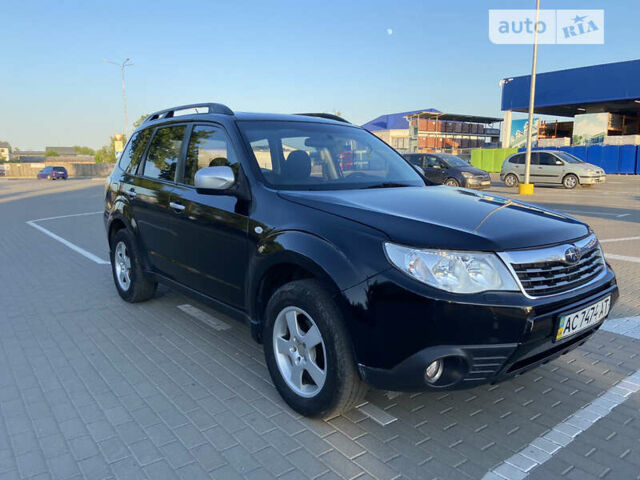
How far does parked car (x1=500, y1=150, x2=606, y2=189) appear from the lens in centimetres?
1967

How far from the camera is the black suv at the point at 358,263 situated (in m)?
2.24

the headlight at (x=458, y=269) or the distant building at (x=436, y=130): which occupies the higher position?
the distant building at (x=436, y=130)

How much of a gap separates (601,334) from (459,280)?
2615 millimetres

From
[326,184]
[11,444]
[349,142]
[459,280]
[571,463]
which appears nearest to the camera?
[459,280]

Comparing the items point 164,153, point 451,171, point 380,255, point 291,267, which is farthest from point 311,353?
point 451,171

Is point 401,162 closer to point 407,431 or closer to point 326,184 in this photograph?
point 326,184

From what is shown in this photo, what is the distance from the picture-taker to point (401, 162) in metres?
4.06

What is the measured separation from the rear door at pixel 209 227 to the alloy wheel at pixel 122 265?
1.19 metres

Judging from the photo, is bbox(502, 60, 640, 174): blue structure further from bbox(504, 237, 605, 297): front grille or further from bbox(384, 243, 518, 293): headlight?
bbox(384, 243, 518, 293): headlight

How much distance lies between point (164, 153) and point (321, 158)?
4.98 feet

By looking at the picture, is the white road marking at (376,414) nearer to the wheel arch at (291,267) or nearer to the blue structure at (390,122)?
the wheel arch at (291,267)

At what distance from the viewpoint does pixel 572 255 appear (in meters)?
2.54

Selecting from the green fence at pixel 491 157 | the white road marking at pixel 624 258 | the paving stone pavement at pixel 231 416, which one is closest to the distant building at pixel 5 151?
the green fence at pixel 491 157

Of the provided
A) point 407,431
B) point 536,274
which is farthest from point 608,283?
point 407,431
